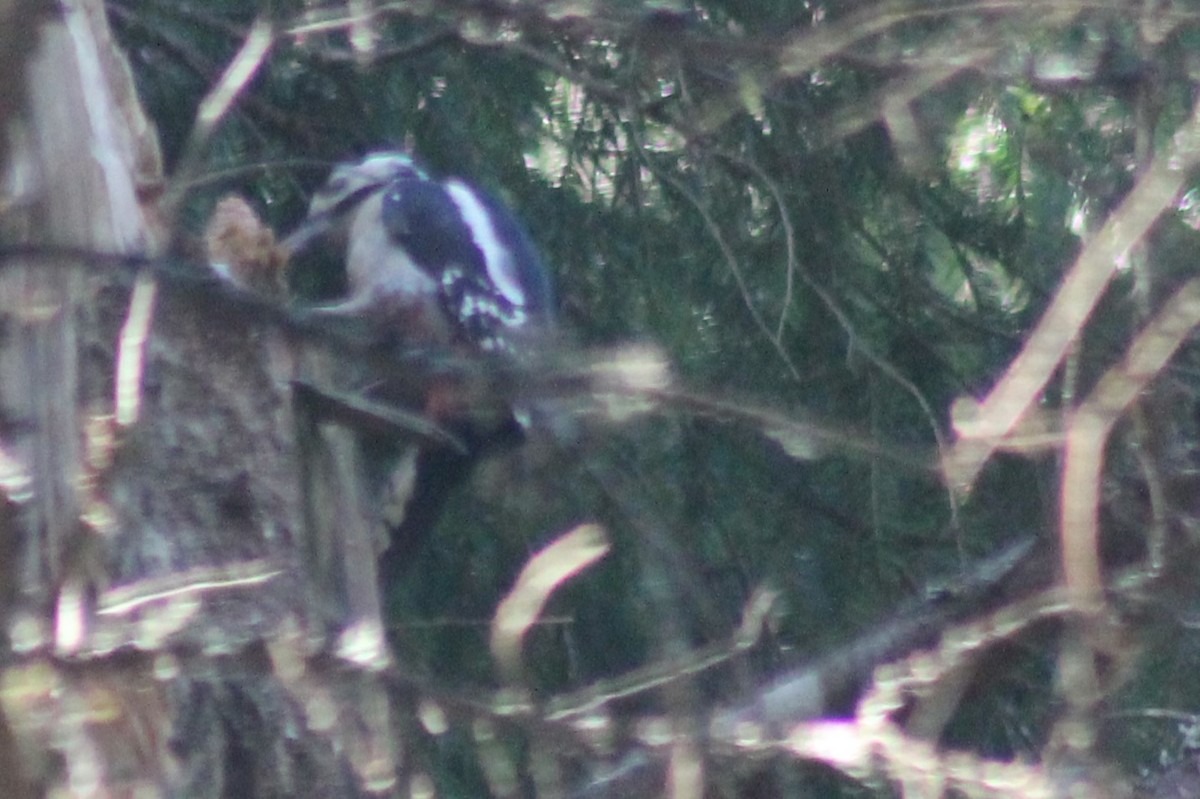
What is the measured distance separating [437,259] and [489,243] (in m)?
0.15

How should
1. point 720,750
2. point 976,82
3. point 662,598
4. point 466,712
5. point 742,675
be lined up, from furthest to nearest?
point 976,82 < point 742,675 < point 662,598 < point 720,750 < point 466,712

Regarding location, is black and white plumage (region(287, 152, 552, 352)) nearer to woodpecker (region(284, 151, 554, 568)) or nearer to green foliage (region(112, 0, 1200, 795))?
woodpecker (region(284, 151, 554, 568))

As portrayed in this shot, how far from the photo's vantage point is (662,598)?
1.57 meters

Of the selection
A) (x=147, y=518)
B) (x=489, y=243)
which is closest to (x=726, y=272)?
(x=489, y=243)

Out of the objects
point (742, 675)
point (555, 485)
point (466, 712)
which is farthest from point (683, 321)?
point (466, 712)

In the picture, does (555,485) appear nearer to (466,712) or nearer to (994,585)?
(994,585)

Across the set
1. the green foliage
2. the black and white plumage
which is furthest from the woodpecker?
the green foliage

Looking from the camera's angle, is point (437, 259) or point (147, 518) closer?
point (147, 518)

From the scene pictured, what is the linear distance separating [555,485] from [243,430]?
95 cm

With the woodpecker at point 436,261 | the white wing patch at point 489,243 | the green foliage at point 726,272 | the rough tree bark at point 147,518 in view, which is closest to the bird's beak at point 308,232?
the woodpecker at point 436,261

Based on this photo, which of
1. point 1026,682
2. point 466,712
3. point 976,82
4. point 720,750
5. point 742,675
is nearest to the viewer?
point 466,712

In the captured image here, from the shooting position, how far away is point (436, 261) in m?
3.81

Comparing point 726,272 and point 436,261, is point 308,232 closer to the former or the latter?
point 436,261

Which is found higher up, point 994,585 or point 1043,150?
point 1043,150
